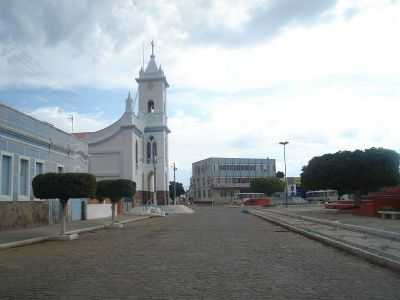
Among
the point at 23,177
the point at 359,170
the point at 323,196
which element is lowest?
the point at 323,196

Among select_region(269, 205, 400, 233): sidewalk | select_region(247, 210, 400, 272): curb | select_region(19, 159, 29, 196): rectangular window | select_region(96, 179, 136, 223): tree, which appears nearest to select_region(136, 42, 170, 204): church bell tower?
select_region(269, 205, 400, 233): sidewalk

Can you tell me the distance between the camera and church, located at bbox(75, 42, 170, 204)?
6094 centimetres

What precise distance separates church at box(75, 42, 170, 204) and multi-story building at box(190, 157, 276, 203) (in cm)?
5247

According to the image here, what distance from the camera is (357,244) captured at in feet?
43.2

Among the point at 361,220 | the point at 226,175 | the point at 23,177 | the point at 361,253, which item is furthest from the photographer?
the point at 226,175

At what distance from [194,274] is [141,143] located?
5847cm

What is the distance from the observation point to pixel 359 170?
39.6 m

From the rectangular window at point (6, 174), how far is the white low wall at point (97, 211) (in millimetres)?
12338

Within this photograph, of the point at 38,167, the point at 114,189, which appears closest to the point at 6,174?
the point at 38,167

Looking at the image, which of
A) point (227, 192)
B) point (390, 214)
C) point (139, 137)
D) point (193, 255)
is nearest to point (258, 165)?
point (227, 192)

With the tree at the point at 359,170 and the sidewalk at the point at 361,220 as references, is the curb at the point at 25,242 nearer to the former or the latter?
the sidewalk at the point at 361,220

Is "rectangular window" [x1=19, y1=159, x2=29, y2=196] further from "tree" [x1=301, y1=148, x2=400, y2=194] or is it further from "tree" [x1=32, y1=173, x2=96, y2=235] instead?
"tree" [x1=301, y1=148, x2=400, y2=194]

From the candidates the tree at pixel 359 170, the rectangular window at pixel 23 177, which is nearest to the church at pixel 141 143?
the tree at pixel 359 170

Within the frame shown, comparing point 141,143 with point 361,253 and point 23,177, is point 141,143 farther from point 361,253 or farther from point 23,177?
point 361,253
